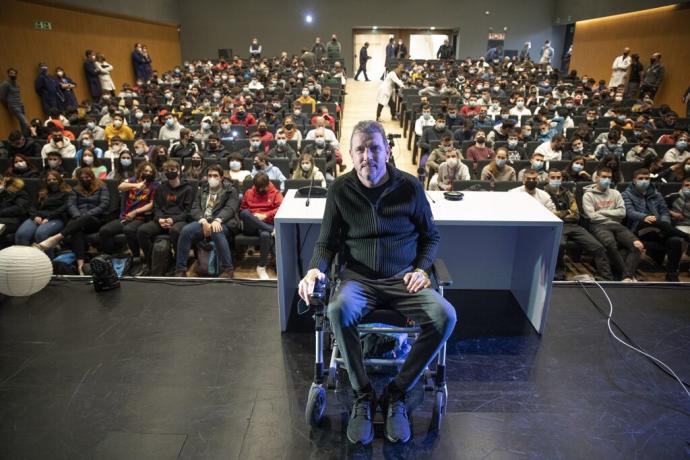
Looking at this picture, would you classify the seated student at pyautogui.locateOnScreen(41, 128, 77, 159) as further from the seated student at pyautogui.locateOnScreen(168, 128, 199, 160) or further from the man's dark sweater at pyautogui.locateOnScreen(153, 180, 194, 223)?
the man's dark sweater at pyautogui.locateOnScreen(153, 180, 194, 223)

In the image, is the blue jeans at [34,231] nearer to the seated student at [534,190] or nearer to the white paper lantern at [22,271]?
the white paper lantern at [22,271]

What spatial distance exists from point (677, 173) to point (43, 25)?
11536 mm

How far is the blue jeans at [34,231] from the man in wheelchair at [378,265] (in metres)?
3.13

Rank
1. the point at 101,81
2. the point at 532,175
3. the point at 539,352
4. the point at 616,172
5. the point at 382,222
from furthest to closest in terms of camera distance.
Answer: the point at 101,81 → the point at 616,172 → the point at 532,175 → the point at 539,352 → the point at 382,222

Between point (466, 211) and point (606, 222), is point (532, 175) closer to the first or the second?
point (606, 222)

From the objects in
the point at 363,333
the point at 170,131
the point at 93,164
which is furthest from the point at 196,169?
the point at 363,333

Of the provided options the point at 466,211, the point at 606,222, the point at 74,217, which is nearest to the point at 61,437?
the point at 466,211

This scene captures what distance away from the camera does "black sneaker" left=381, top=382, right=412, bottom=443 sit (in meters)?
1.94

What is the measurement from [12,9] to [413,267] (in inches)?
407

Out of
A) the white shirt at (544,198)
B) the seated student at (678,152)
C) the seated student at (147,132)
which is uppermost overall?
the seated student at (147,132)

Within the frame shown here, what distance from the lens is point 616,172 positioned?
507 centimetres

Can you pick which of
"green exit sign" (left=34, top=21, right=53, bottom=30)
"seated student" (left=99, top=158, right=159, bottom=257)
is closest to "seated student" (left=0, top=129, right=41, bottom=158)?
"seated student" (left=99, top=158, right=159, bottom=257)

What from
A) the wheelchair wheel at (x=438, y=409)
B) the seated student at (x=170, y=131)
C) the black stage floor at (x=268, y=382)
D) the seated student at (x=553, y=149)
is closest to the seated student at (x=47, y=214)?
the black stage floor at (x=268, y=382)

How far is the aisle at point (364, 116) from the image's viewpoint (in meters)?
8.01
